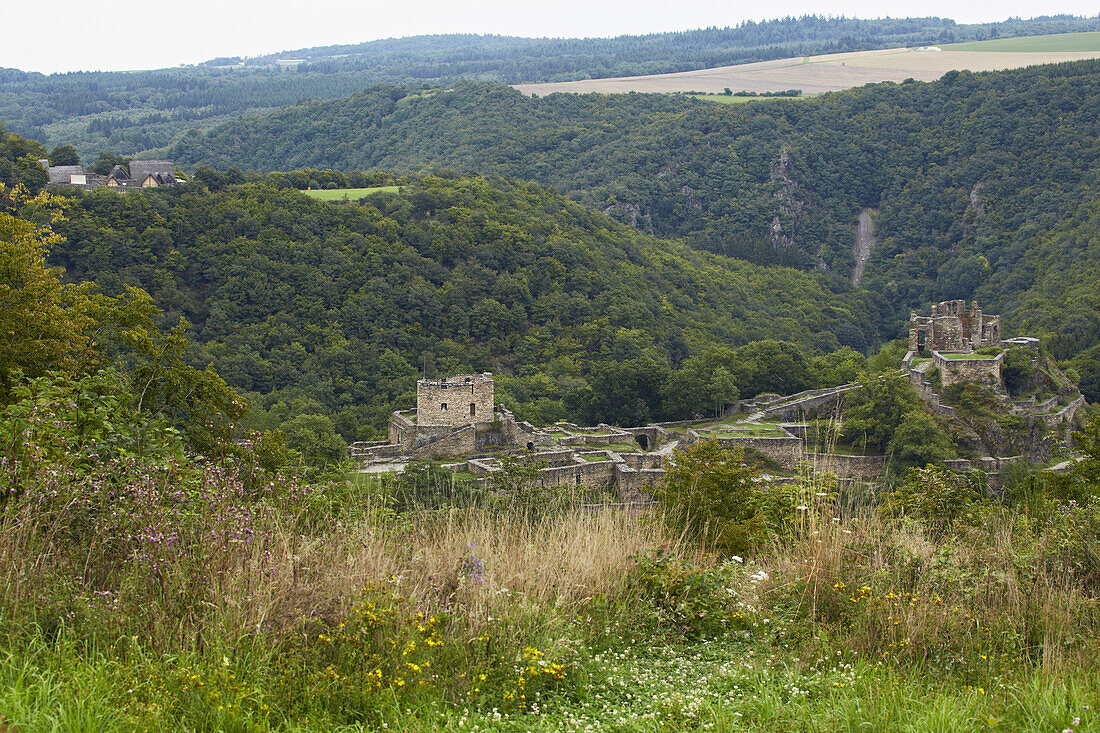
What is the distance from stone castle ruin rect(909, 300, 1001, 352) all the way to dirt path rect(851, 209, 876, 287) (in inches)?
2284

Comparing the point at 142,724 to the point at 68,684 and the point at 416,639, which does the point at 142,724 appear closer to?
the point at 68,684

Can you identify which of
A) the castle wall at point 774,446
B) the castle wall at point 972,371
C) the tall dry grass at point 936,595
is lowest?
the castle wall at point 774,446

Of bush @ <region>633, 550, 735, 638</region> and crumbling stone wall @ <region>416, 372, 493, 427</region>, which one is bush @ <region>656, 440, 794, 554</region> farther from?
crumbling stone wall @ <region>416, 372, 493, 427</region>

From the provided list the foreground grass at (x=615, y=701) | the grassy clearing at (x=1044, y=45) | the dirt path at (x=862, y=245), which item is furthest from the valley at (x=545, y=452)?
the grassy clearing at (x=1044, y=45)

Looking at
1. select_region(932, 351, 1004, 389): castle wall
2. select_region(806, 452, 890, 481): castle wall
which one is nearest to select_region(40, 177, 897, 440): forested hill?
select_region(806, 452, 890, 481): castle wall

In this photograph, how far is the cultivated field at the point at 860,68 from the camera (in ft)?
426

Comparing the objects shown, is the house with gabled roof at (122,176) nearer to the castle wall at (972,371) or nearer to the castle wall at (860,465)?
the castle wall at (860,465)

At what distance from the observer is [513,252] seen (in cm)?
6494

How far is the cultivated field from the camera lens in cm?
12975

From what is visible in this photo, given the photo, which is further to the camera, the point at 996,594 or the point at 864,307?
the point at 864,307

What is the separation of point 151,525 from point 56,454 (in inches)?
43.6

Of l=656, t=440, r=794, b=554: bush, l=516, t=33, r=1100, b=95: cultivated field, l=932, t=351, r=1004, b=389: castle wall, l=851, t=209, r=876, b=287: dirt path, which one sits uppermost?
l=516, t=33, r=1100, b=95: cultivated field

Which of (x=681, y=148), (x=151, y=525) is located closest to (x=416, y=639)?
(x=151, y=525)

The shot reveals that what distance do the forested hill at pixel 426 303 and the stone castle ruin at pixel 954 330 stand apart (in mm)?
3423
